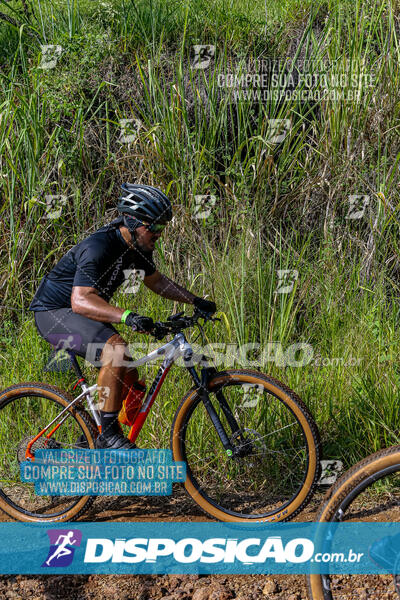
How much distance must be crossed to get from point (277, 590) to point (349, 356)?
1.90m

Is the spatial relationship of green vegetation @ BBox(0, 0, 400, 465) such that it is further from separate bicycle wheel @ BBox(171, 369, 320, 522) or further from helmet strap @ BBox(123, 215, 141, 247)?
helmet strap @ BBox(123, 215, 141, 247)

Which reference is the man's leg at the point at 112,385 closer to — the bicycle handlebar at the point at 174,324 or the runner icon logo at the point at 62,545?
the bicycle handlebar at the point at 174,324

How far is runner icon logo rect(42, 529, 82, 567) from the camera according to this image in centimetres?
364

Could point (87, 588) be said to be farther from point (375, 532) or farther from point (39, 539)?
point (375, 532)

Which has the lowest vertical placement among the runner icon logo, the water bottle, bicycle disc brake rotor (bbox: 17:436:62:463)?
the runner icon logo

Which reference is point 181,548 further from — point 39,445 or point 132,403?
point 39,445

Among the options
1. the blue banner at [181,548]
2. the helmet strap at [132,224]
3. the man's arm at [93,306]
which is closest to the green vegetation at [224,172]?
the blue banner at [181,548]

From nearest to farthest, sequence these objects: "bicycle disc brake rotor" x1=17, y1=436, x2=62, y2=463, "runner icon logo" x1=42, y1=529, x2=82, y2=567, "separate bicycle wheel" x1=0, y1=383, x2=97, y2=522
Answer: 1. "runner icon logo" x1=42, y1=529, x2=82, y2=567
2. "separate bicycle wheel" x1=0, y1=383, x2=97, y2=522
3. "bicycle disc brake rotor" x1=17, y1=436, x2=62, y2=463

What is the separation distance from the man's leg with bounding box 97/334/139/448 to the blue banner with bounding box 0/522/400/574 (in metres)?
0.59

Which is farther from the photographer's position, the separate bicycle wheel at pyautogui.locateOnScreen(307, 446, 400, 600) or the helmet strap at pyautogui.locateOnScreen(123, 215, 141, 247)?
the helmet strap at pyautogui.locateOnScreen(123, 215, 141, 247)

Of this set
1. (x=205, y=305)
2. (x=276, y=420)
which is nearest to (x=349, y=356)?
(x=276, y=420)

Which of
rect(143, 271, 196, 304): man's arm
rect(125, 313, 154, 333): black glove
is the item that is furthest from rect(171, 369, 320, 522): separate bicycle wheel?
rect(143, 271, 196, 304): man's arm

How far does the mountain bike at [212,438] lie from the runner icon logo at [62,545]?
0.11 m

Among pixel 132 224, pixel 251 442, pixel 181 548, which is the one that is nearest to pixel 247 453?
pixel 251 442
